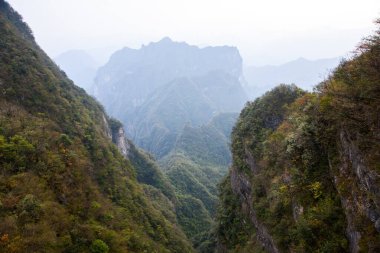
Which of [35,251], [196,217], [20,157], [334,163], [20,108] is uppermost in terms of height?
[20,108]

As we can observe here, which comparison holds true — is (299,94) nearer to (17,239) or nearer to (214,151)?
(17,239)

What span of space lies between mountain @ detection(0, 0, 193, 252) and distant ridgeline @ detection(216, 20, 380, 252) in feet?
35.9

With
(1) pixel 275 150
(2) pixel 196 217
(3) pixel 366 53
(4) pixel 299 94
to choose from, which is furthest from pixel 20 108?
(2) pixel 196 217

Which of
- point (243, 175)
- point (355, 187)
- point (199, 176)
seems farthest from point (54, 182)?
point (199, 176)

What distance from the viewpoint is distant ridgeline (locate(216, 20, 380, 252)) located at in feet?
39.8

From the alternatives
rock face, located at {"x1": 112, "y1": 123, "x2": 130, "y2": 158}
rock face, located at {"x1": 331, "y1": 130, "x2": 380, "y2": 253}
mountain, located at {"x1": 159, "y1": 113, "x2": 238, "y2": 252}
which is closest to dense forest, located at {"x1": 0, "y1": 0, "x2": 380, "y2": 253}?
rock face, located at {"x1": 331, "y1": 130, "x2": 380, "y2": 253}

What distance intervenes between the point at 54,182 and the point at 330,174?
58.7ft

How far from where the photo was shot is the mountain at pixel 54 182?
1858 cm

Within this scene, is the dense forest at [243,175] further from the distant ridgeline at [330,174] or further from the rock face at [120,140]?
the rock face at [120,140]

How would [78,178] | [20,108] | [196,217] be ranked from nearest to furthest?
[78,178] → [20,108] → [196,217]

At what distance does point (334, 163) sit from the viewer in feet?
50.2

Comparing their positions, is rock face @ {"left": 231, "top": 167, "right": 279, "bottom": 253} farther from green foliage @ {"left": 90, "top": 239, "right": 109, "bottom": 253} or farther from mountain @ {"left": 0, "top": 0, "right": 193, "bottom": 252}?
green foliage @ {"left": 90, "top": 239, "right": 109, "bottom": 253}

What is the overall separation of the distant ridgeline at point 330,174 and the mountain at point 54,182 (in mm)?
10942

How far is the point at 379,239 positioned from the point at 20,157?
21143 mm
